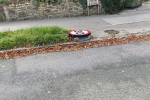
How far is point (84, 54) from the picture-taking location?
5.27 meters

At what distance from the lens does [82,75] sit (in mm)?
3945

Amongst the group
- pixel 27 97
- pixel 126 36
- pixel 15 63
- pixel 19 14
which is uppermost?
pixel 19 14

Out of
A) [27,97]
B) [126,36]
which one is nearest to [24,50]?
[27,97]

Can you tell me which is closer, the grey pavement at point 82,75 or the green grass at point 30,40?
the grey pavement at point 82,75

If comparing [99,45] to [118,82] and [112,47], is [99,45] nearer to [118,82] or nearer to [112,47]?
[112,47]

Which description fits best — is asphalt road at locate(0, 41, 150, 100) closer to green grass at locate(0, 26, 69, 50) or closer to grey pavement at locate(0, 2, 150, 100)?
grey pavement at locate(0, 2, 150, 100)

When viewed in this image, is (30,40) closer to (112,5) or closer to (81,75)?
(81,75)

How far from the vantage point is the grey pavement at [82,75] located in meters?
3.22

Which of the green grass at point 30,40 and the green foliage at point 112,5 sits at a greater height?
the green foliage at point 112,5

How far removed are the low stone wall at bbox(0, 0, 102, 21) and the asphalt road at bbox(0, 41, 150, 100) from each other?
247 inches

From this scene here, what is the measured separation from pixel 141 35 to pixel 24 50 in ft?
17.2

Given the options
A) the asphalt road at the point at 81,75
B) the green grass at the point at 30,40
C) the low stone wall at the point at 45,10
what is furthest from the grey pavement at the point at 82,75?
the low stone wall at the point at 45,10

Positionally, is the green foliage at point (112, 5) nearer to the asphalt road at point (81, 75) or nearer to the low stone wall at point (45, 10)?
the low stone wall at point (45, 10)

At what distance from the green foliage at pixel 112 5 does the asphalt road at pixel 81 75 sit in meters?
6.16
